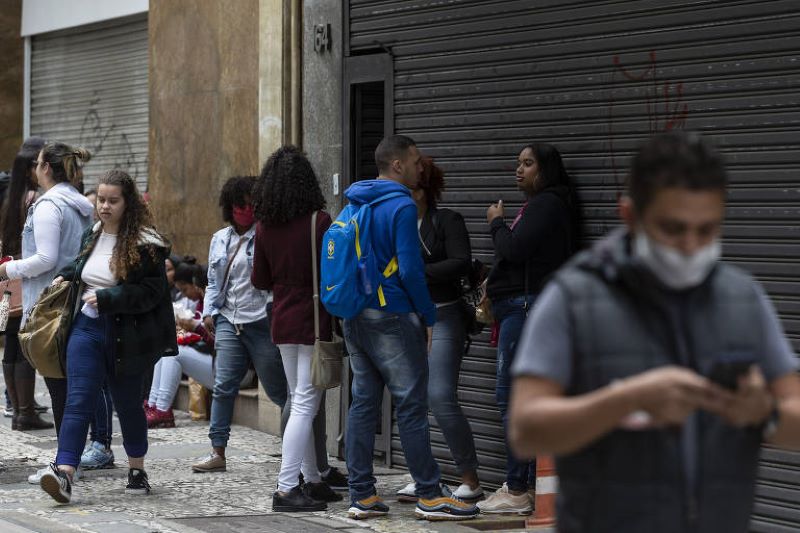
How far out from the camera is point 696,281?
9.64 ft

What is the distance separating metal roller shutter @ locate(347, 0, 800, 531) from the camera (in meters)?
6.80

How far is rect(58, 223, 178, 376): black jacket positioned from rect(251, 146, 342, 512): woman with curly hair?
25.3 inches

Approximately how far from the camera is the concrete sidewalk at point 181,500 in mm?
7309

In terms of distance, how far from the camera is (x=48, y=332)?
27.0 feet

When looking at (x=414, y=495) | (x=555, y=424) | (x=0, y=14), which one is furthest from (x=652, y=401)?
(x=0, y=14)

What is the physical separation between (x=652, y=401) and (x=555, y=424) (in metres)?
0.22

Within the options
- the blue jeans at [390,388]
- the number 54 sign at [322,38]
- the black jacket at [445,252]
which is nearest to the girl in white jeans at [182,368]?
the number 54 sign at [322,38]

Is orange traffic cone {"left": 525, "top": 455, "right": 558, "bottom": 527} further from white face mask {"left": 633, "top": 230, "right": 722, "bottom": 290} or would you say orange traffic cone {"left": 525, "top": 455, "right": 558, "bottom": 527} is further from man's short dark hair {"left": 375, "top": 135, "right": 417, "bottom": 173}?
white face mask {"left": 633, "top": 230, "right": 722, "bottom": 290}

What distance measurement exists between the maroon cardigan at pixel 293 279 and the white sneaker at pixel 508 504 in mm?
1226

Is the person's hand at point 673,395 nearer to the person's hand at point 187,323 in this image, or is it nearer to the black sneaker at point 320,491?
the black sneaker at point 320,491

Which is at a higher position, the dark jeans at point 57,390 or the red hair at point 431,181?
the red hair at point 431,181

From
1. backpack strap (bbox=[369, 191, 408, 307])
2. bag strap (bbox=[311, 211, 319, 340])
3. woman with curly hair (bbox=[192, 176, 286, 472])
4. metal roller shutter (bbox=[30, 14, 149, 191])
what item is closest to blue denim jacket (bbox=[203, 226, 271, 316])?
woman with curly hair (bbox=[192, 176, 286, 472])

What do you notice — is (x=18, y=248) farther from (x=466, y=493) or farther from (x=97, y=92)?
(x=97, y=92)

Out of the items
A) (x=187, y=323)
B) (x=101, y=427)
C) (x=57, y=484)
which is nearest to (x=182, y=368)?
(x=187, y=323)
